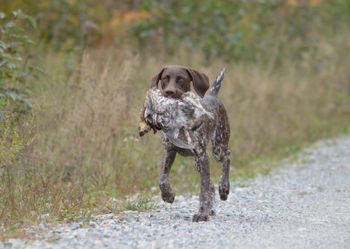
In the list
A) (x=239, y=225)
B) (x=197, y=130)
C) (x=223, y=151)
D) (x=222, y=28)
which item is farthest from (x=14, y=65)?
(x=222, y=28)

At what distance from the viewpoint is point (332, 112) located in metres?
20.7

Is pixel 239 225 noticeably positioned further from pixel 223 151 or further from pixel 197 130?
pixel 223 151

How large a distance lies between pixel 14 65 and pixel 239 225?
12.9 ft

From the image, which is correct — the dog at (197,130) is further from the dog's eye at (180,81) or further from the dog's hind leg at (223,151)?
the dog's hind leg at (223,151)

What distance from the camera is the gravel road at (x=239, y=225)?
7.51 m

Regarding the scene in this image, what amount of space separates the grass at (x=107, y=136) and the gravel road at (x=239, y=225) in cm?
47

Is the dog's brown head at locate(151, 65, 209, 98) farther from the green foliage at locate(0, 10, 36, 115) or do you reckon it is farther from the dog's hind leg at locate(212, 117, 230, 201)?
the green foliage at locate(0, 10, 36, 115)

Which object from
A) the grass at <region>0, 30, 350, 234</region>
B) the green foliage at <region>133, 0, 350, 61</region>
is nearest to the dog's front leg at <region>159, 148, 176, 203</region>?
the grass at <region>0, 30, 350, 234</region>

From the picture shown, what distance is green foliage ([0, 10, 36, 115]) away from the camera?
10859 millimetres

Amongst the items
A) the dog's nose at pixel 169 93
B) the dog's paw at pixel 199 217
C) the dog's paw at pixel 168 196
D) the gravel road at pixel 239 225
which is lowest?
the gravel road at pixel 239 225

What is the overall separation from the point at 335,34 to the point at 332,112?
17.2 ft

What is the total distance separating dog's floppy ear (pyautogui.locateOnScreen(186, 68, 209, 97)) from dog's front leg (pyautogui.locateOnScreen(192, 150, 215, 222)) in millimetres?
594

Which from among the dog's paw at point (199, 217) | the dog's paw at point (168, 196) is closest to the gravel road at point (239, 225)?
the dog's paw at point (199, 217)

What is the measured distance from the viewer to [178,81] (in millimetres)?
8578
